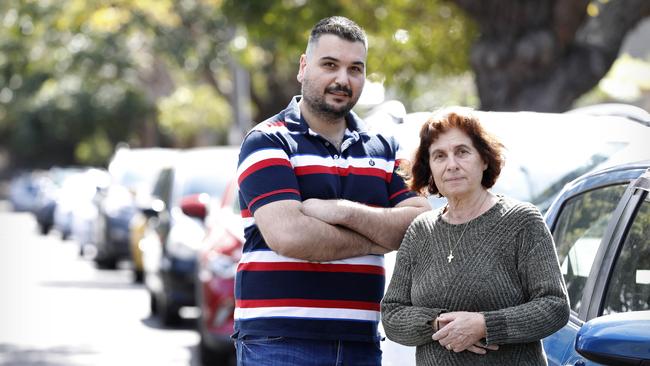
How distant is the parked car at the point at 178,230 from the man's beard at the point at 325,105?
8584 millimetres

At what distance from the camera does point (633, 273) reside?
13.9ft

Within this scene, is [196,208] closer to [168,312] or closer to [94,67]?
[168,312]

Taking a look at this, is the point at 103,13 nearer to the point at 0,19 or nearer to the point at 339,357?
the point at 0,19

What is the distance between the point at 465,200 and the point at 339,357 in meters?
0.74

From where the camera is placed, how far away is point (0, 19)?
25.1m

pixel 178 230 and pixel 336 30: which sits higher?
pixel 336 30

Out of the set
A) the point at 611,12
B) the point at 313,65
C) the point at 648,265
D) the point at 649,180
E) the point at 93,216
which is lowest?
the point at 93,216

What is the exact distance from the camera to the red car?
10477mm

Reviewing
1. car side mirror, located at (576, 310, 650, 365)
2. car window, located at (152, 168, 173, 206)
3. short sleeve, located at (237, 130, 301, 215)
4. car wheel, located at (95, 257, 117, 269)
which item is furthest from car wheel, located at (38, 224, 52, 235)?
car side mirror, located at (576, 310, 650, 365)

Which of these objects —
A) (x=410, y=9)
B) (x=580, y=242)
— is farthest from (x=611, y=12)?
(x=580, y=242)

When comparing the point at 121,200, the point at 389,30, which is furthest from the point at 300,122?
the point at 121,200

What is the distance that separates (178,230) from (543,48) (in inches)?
164

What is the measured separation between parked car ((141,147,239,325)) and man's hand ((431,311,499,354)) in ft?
30.7

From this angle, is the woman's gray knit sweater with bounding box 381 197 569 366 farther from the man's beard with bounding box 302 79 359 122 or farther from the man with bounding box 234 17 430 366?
the man's beard with bounding box 302 79 359 122
